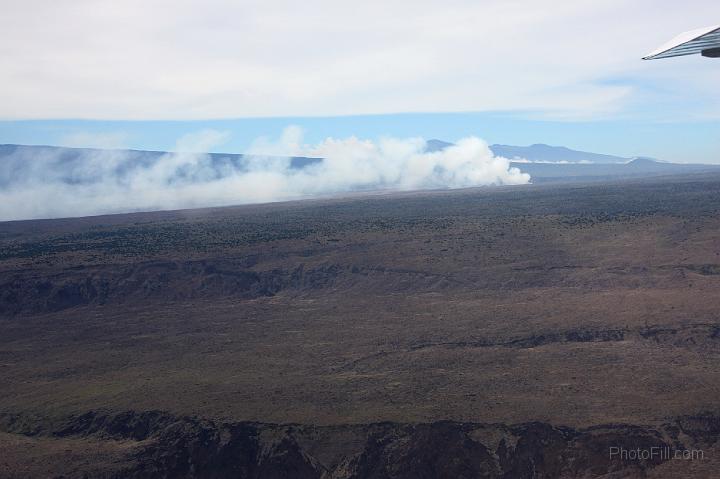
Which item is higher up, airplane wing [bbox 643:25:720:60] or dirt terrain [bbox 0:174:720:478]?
airplane wing [bbox 643:25:720:60]

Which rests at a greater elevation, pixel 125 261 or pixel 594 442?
pixel 125 261

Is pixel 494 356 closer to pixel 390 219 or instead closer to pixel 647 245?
pixel 647 245

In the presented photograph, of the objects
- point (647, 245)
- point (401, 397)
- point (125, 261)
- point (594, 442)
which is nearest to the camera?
point (594, 442)

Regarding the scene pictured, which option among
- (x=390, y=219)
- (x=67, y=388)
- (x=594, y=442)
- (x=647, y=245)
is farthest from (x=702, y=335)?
(x=390, y=219)

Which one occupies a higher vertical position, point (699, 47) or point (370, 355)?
point (699, 47)

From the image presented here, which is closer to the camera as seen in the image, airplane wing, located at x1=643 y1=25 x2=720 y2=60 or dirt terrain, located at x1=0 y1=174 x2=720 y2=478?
airplane wing, located at x1=643 y1=25 x2=720 y2=60

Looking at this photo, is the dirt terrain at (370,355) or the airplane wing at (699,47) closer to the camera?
the airplane wing at (699,47)

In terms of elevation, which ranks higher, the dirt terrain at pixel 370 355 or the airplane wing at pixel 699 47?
the airplane wing at pixel 699 47

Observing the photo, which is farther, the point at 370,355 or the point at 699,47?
the point at 370,355
